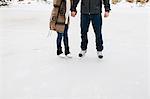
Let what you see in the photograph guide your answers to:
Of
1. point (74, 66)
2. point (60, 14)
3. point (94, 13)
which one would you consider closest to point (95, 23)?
point (94, 13)

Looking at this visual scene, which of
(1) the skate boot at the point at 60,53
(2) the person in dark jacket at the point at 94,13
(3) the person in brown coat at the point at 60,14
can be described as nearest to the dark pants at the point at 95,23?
(2) the person in dark jacket at the point at 94,13

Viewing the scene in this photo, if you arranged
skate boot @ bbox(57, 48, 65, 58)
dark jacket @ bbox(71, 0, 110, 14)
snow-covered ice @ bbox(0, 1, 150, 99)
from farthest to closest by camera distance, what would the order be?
skate boot @ bbox(57, 48, 65, 58) → dark jacket @ bbox(71, 0, 110, 14) → snow-covered ice @ bbox(0, 1, 150, 99)

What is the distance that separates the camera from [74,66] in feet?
25.2

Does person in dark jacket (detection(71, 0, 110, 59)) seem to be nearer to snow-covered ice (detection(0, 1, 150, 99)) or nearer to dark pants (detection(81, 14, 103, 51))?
dark pants (detection(81, 14, 103, 51))

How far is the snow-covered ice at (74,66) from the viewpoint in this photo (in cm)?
623

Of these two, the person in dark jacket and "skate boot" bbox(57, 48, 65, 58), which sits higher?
the person in dark jacket

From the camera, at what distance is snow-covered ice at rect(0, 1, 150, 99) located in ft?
20.4

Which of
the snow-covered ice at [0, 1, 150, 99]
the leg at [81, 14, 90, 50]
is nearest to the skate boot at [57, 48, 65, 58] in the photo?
the snow-covered ice at [0, 1, 150, 99]

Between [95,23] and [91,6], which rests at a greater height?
[91,6]

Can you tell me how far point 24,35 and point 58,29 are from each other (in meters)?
3.35

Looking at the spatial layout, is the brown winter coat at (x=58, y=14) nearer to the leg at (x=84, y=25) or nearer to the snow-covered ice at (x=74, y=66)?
the leg at (x=84, y=25)

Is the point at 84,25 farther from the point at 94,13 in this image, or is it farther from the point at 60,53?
the point at 60,53

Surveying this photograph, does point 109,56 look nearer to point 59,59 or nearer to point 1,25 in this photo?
point 59,59

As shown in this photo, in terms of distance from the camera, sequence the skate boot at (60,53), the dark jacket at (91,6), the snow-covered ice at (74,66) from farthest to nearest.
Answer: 1. the skate boot at (60,53)
2. the dark jacket at (91,6)
3. the snow-covered ice at (74,66)
